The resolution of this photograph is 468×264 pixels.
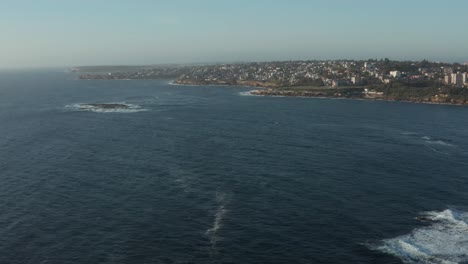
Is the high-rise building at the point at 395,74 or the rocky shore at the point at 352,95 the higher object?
the high-rise building at the point at 395,74

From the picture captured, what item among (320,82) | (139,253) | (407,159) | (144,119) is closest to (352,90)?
(320,82)

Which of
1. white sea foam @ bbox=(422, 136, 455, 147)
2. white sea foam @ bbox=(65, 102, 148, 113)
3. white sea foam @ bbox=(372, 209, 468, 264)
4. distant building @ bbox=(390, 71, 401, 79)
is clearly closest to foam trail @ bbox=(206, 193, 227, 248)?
white sea foam @ bbox=(372, 209, 468, 264)

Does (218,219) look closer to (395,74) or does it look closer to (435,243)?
(435,243)

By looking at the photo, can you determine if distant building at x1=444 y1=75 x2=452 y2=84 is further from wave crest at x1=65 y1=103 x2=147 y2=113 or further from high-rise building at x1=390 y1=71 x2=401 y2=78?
wave crest at x1=65 y1=103 x2=147 y2=113

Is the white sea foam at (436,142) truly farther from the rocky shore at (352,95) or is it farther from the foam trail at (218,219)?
the rocky shore at (352,95)

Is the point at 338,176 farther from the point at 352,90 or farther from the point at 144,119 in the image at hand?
the point at 352,90

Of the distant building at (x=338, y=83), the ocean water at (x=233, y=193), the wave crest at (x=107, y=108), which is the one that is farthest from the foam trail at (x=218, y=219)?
the distant building at (x=338, y=83)
